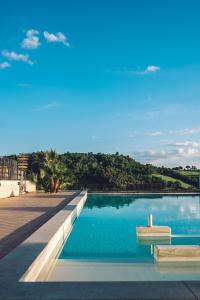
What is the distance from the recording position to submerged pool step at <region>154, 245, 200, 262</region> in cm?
589

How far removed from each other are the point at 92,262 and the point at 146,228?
289 cm

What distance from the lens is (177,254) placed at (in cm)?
593

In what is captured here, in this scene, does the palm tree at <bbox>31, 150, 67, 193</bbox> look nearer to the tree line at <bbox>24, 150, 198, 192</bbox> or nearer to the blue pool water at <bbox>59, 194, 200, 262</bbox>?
the tree line at <bbox>24, 150, 198, 192</bbox>

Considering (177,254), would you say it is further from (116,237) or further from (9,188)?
(9,188)

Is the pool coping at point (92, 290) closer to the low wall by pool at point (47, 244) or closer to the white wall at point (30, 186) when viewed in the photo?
the low wall by pool at point (47, 244)

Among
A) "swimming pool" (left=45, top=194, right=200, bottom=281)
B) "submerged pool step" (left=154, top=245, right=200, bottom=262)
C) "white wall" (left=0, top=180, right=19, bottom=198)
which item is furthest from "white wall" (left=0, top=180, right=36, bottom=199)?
"submerged pool step" (left=154, top=245, right=200, bottom=262)

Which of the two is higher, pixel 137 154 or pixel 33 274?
pixel 137 154

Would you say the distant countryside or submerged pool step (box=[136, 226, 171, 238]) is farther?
the distant countryside

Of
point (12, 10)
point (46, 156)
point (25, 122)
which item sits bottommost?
point (46, 156)

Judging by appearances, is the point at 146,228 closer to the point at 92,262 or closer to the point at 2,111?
the point at 92,262

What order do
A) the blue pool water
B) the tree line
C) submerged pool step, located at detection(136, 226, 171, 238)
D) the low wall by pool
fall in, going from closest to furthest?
the low wall by pool → the blue pool water → submerged pool step, located at detection(136, 226, 171, 238) → the tree line

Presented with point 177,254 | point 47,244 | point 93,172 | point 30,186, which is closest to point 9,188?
point 30,186

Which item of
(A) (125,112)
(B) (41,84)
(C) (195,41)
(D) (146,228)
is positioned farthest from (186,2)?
(A) (125,112)

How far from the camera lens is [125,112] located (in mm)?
21766
